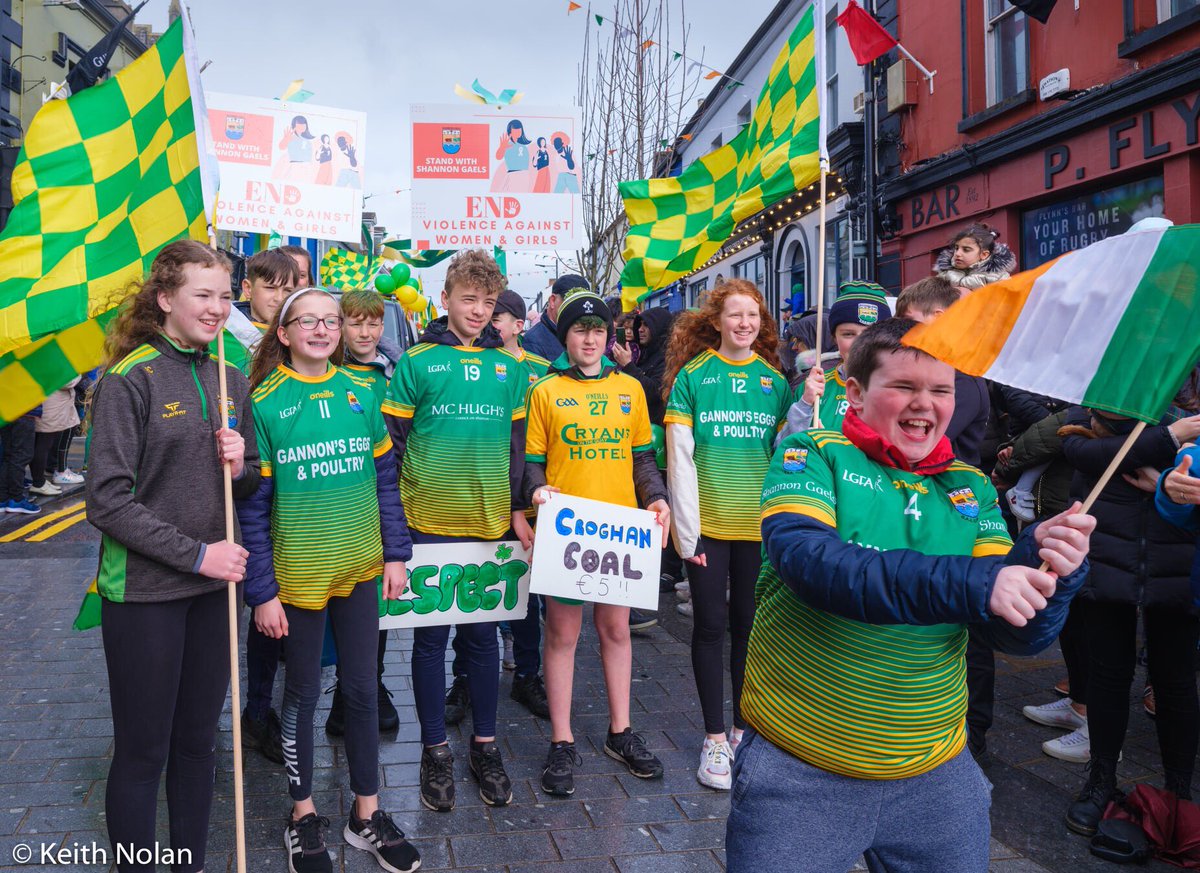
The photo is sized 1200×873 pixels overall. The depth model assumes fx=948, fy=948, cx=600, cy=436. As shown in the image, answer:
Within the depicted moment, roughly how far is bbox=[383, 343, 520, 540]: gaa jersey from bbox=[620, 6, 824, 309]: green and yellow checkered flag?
1.73 meters

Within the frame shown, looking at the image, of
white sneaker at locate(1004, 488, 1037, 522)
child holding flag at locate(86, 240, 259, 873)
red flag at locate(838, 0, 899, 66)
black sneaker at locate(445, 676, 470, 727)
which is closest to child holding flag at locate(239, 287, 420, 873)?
child holding flag at locate(86, 240, 259, 873)

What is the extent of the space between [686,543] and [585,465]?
58 cm

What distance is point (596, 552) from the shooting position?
4.18 m

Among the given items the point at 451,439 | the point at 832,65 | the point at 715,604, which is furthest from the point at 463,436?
the point at 832,65

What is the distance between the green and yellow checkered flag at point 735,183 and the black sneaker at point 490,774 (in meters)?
2.80

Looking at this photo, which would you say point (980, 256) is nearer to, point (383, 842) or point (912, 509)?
point (912, 509)

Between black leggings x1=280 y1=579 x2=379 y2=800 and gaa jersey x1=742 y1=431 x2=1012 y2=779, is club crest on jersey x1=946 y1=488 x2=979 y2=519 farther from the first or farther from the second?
black leggings x1=280 y1=579 x2=379 y2=800

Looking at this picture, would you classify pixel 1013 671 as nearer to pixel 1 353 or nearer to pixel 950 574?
pixel 950 574

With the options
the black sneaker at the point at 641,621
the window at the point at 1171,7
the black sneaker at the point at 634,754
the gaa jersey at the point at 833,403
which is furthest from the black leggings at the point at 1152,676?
the window at the point at 1171,7

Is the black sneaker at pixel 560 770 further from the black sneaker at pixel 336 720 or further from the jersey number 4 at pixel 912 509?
the jersey number 4 at pixel 912 509

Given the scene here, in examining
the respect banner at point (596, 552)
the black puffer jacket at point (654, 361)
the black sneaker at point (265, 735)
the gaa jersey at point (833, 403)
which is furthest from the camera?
the black puffer jacket at point (654, 361)

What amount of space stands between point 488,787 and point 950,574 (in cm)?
278

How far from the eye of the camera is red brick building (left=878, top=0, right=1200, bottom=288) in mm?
8883

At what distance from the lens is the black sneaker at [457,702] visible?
16.3 feet
